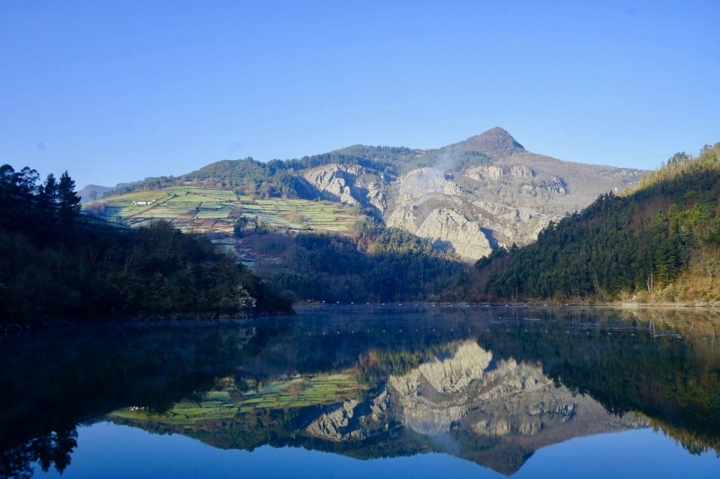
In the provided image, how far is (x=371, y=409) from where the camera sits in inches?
649

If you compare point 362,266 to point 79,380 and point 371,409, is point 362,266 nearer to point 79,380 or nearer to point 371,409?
point 79,380

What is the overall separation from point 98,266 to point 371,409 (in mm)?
46255

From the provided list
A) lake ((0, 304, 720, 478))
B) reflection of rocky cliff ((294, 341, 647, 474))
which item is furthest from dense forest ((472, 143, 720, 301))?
reflection of rocky cliff ((294, 341, 647, 474))

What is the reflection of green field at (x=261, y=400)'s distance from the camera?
15430mm

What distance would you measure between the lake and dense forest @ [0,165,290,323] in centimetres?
1688

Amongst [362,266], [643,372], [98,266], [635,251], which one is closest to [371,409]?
[643,372]

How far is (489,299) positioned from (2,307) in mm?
77382

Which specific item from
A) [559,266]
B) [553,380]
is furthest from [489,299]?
[553,380]

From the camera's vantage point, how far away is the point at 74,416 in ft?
49.2

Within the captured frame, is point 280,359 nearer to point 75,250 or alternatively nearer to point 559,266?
point 75,250

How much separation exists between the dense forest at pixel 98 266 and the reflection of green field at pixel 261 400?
2875 centimetres

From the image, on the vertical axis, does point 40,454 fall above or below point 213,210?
below

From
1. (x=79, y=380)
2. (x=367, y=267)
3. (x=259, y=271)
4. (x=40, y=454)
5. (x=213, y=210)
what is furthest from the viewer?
(x=213, y=210)

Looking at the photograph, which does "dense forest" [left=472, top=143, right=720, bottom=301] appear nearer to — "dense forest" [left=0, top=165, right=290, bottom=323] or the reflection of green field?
"dense forest" [left=0, top=165, right=290, bottom=323]
